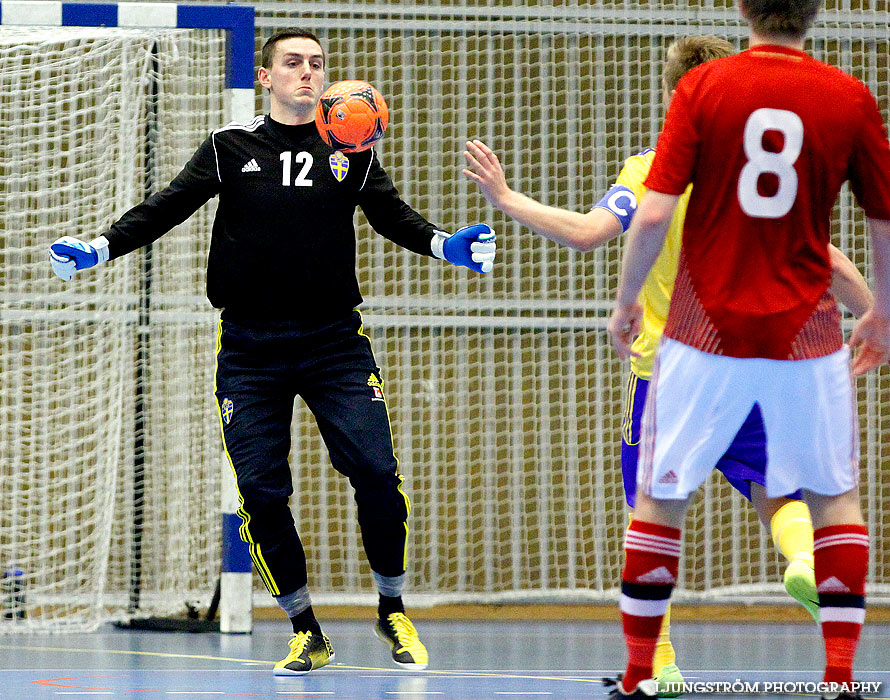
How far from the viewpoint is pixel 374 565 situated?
4.43 meters

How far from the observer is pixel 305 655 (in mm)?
4266

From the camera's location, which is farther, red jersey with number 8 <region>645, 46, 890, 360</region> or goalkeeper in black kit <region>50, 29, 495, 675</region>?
goalkeeper in black kit <region>50, 29, 495, 675</region>

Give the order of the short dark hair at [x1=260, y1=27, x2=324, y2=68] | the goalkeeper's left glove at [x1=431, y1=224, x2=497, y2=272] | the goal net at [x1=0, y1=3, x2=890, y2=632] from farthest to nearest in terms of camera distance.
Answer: the goal net at [x1=0, y1=3, x2=890, y2=632] → the short dark hair at [x1=260, y1=27, x2=324, y2=68] → the goalkeeper's left glove at [x1=431, y1=224, x2=497, y2=272]

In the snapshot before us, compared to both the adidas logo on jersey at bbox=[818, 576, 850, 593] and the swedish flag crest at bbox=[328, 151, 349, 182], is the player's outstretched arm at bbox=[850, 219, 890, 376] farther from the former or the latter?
the swedish flag crest at bbox=[328, 151, 349, 182]

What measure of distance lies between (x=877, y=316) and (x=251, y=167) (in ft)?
7.69

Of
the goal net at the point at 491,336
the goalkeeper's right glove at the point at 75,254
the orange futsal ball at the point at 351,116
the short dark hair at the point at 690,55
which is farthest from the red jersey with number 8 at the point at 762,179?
the goal net at the point at 491,336

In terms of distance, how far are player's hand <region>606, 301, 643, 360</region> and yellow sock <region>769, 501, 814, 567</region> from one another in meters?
0.92

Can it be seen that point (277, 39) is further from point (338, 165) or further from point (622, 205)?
point (622, 205)

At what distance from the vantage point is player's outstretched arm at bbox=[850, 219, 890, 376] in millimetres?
2838

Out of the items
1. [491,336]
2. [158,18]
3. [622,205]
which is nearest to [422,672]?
[622,205]

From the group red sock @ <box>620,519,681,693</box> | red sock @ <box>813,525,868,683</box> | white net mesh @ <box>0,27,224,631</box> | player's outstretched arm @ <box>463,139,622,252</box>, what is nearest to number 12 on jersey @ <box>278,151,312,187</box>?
player's outstretched arm @ <box>463,139,622,252</box>

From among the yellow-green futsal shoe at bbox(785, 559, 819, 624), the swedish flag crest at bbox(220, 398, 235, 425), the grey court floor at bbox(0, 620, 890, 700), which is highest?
the swedish flag crest at bbox(220, 398, 235, 425)

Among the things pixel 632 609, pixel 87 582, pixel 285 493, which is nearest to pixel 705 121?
pixel 632 609

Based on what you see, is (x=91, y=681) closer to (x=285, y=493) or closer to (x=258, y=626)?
(x=285, y=493)
